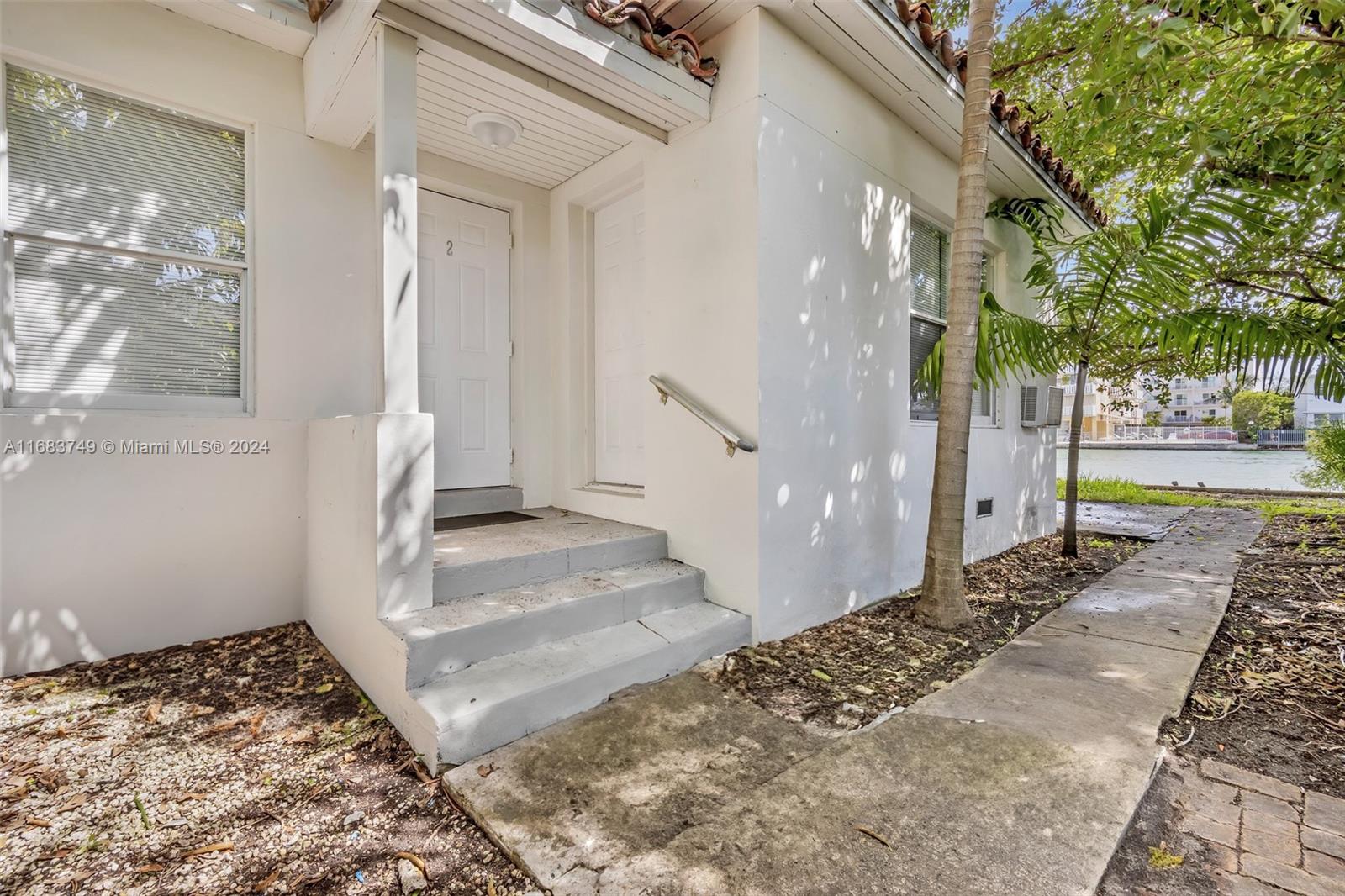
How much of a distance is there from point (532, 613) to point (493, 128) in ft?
8.46

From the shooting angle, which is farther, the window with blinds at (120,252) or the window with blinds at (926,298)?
the window with blinds at (926,298)

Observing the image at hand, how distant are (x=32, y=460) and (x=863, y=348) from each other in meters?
4.18

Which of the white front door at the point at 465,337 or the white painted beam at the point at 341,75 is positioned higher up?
the white painted beam at the point at 341,75

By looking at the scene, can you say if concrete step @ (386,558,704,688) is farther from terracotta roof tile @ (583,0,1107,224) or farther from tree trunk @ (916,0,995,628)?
terracotta roof tile @ (583,0,1107,224)

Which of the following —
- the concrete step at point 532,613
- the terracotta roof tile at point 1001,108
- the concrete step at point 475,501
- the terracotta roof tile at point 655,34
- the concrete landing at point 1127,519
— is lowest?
the concrete landing at point 1127,519

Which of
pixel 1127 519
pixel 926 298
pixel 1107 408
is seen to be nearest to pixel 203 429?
pixel 926 298

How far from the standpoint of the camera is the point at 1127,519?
6.93 meters

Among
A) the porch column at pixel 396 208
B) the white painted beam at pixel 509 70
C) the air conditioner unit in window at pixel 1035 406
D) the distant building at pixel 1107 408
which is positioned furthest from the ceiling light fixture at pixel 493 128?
the distant building at pixel 1107 408

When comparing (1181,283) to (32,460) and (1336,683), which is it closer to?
(1336,683)

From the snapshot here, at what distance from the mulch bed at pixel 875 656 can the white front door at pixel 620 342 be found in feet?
4.90

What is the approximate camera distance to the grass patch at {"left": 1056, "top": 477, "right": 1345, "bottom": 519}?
23.8ft

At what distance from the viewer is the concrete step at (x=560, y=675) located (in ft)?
6.66

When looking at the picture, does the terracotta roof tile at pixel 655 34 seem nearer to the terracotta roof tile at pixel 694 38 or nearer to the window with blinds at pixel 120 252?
the terracotta roof tile at pixel 694 38

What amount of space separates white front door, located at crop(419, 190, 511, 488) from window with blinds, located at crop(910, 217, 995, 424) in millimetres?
2958
